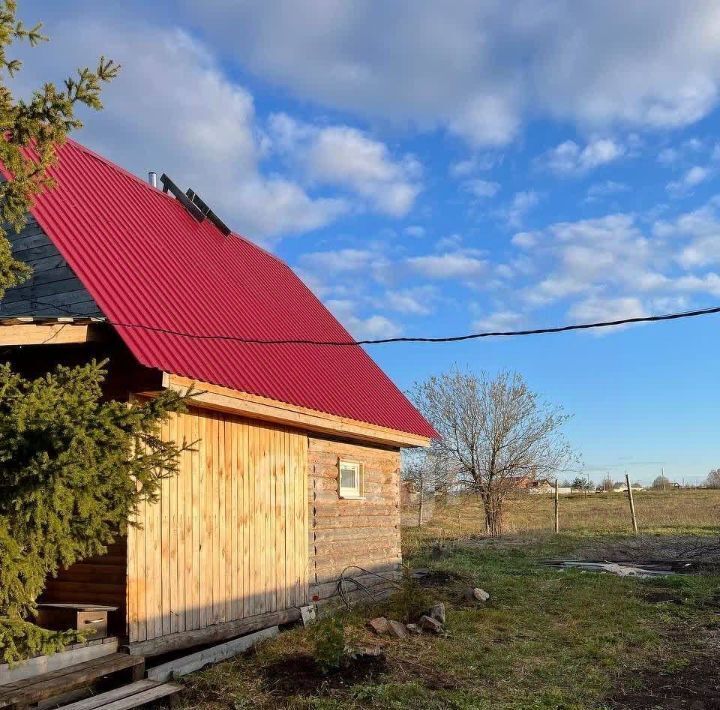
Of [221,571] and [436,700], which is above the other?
[221,571]

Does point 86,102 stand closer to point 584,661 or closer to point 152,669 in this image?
point 152,669

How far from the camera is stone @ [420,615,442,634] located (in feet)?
32.7

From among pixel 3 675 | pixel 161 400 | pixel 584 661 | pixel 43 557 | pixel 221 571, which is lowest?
pixel 584 661

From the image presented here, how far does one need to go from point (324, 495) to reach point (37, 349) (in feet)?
16.6

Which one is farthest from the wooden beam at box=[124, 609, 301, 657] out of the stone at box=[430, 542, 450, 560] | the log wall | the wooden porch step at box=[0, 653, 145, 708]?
the stone at box=[430, 542, 450, 560]

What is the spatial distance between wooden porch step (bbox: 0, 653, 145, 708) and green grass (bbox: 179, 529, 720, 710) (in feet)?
2.41

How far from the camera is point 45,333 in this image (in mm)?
6621

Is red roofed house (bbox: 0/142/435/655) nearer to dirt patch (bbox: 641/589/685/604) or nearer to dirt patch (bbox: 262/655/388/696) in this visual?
dirt patch (bbox: 262/655/388/696)

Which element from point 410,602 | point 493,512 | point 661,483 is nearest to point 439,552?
point 410,602

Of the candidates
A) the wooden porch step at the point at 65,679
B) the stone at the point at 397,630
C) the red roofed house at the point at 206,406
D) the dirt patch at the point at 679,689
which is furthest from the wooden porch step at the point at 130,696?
the dirt patch at the point at 679,689

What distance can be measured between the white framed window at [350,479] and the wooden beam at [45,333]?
19.1ft

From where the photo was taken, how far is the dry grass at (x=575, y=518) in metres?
26.9

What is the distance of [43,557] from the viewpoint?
508 cm

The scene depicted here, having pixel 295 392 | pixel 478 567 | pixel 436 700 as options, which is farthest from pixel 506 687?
pixel 478 567
